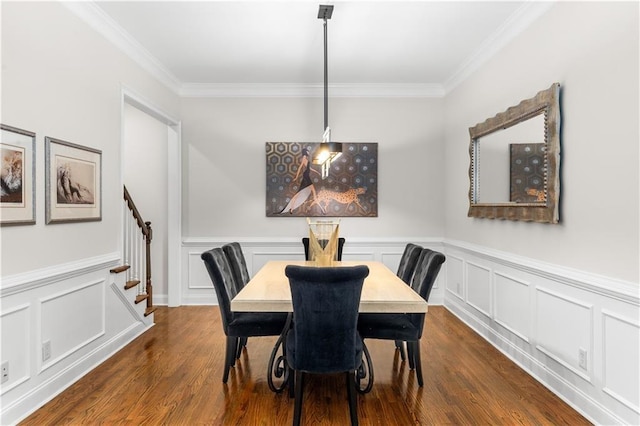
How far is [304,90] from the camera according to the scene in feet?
15.1

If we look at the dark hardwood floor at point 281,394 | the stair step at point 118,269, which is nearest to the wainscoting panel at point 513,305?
the dark hardwood floor at point 281,394

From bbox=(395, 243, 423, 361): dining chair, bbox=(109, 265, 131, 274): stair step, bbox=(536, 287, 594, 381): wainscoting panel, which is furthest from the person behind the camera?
bbox=(109, 265, 131, 274): stair step

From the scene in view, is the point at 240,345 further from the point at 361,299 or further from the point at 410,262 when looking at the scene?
the point at 410,262

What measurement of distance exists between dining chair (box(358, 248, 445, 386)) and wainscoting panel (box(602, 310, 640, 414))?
97 cm

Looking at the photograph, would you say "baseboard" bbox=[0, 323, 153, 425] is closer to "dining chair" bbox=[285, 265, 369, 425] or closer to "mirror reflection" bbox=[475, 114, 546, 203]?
"dining chair" bbox=[285, 265, 369, 425]

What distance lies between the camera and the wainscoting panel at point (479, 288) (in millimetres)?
3454

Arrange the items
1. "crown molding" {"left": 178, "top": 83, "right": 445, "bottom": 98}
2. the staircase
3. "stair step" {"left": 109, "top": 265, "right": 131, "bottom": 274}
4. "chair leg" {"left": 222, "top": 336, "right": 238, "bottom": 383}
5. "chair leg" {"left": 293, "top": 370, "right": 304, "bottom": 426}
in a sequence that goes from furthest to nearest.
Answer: "crown molding" {"left": 178, "top": 83, "right": 445, "bottom": 98} → the staircase → "stair step" {"left": 109, "top": 265, "right": 131, "bottom": 274} → "chair leg" {"left": 222, "top": 336, "right": 238, "bottom": 383} → "chair leg" {"left": 293, "top": 370, "right": 304, "bottom": 426}

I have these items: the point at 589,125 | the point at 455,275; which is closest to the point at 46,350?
the point at 589,125

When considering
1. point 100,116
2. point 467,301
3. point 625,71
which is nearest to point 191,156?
point 100,116

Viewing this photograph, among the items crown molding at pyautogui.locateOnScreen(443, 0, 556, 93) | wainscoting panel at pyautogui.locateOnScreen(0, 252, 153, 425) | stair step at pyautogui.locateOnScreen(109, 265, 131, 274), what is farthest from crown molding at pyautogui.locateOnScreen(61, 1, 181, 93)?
crown molding at pyautogui.locateOnScreen(443, 0, 556, 93)

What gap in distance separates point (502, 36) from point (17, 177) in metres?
3.82

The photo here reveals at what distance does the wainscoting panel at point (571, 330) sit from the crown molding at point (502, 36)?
1861 millimetres

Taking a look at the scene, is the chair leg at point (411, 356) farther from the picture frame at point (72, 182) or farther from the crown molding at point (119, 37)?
the crown molding at point (119, 37)

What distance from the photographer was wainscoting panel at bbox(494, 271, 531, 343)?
283 cm
